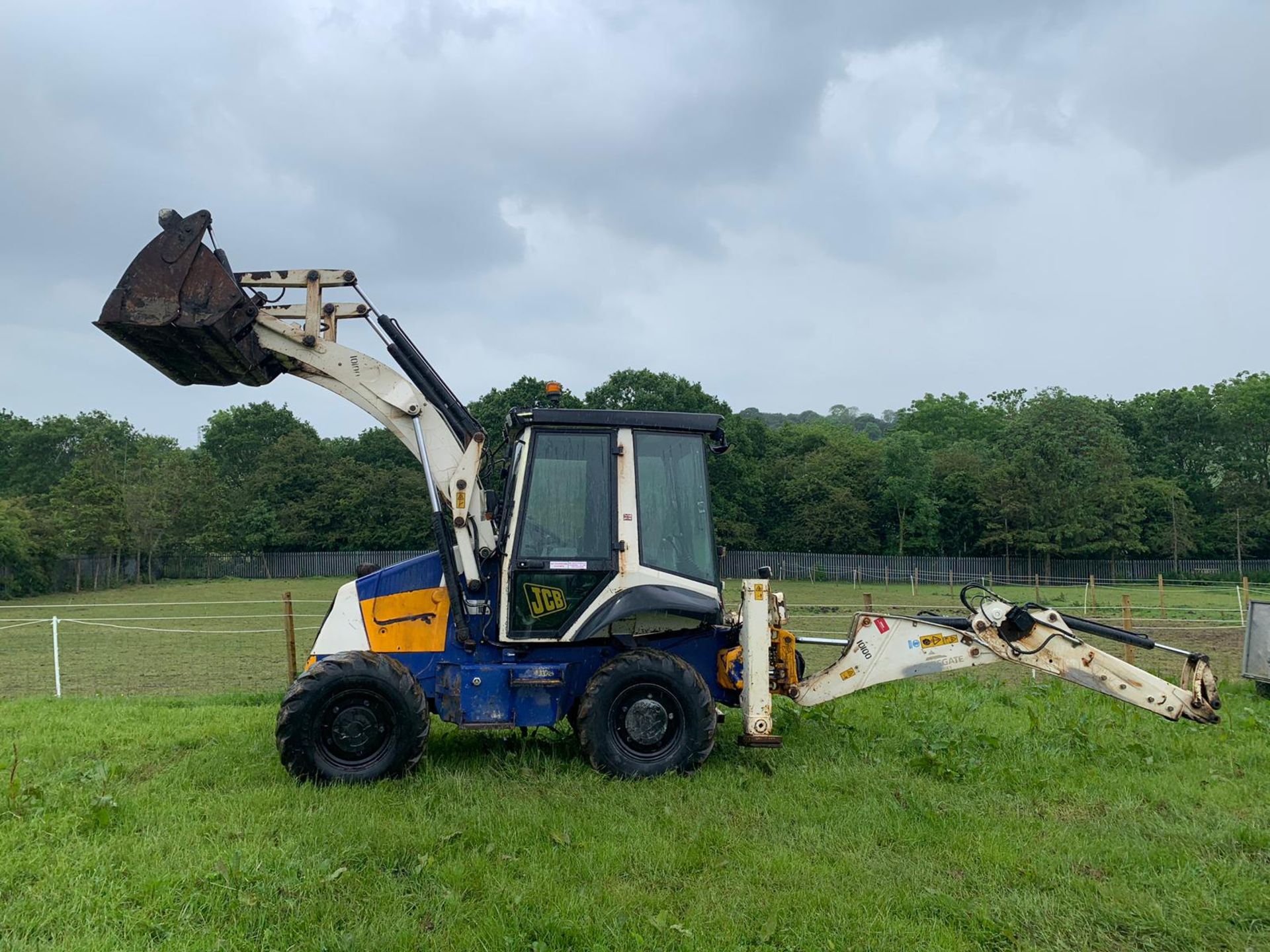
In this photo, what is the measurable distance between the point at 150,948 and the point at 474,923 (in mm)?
1291

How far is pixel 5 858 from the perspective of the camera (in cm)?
455

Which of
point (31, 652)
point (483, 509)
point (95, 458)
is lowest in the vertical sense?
point (31, 652)

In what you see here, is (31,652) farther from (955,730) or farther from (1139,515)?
(1139,515)

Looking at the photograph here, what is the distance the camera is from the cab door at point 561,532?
6480 mm

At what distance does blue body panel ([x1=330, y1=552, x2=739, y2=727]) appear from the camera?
255 inches

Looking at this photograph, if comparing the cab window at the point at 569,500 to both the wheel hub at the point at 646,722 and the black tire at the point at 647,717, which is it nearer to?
the black tire at the point at 647,717

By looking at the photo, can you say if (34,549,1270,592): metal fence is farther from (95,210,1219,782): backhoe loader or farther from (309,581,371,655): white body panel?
(309,581,371,655): white body panel

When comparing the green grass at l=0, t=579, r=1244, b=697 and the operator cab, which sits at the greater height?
the operator cab

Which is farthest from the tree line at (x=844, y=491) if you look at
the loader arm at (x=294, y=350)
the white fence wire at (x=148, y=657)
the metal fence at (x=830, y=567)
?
the loader arm at (x=294, y=350)

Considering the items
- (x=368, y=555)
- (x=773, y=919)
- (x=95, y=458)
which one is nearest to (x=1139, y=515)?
(x=368, y=555)

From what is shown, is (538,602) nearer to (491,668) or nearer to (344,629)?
(491,668)

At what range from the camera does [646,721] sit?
6.37 meters

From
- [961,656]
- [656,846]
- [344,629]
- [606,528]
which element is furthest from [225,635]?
[656,846]

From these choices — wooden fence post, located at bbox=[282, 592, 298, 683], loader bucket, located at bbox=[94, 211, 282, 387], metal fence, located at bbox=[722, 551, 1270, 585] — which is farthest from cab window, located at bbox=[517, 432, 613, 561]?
metal fence, located at bbox=[722, 551, 1270, 585]
